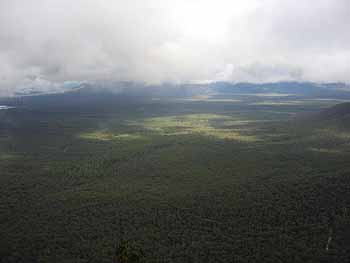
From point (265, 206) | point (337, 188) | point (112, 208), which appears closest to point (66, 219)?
point (112, 208)

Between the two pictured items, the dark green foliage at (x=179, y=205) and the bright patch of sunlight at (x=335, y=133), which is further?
the bright patch of sunlight at (x=335, y=133)

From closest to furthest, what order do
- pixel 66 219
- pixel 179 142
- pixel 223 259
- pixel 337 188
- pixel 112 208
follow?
1. pixel 223 259
2. pixel 66 219
3. pixel 112 208
4. pixel 337 188
5. pixel 179 142

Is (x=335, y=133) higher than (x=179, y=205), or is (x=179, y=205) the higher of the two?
(x=335, y=133)

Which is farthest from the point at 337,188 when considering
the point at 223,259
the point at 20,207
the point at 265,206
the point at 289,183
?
the point at 20,207

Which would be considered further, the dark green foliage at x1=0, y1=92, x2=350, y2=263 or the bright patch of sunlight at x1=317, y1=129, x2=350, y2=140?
the bright patch of sunlight at x1=317, y1=129, x2=350, y2=140

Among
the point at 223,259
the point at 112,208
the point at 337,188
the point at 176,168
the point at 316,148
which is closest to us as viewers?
the point at 223,259

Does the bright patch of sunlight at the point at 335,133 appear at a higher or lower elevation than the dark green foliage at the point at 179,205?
higher

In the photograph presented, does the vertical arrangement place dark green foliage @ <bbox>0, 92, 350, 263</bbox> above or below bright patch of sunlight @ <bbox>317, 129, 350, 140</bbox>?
below

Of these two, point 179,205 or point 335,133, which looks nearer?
point 179,205

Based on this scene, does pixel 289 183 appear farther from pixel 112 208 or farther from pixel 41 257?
pixel 41 257

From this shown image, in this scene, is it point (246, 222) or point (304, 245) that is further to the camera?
point (246, 222)
